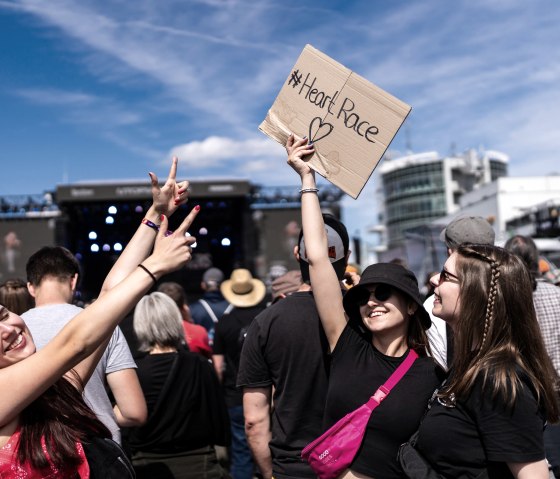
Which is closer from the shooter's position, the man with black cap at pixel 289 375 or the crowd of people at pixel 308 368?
the crowd of people at pixel 308 368

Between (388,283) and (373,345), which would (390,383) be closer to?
(373,345)

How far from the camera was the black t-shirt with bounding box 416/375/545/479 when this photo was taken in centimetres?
211

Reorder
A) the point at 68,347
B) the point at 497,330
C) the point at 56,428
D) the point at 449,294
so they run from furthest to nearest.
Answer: the point at 449,294 → the point at 497,330 → the point at 56,428 → the point at 68,347

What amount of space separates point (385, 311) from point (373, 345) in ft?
0.50

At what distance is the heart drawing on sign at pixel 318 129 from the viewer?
293 cm

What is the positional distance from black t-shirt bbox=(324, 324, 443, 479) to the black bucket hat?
15 centimetres

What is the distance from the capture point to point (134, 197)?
1686 cm

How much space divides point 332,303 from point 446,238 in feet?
3.48

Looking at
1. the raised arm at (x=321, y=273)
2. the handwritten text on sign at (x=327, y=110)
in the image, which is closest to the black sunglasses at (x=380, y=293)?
the raised arm at (x=321, y=273)

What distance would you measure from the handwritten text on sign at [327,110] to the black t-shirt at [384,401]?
0.88 m

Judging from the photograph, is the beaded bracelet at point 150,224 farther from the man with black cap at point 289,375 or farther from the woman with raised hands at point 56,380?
the man with black cap at point 289,375

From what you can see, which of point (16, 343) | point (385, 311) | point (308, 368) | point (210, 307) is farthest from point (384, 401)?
point (210, 307)

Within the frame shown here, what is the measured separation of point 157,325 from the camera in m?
4.05

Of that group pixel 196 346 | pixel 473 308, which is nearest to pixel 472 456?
pixel 473 308
